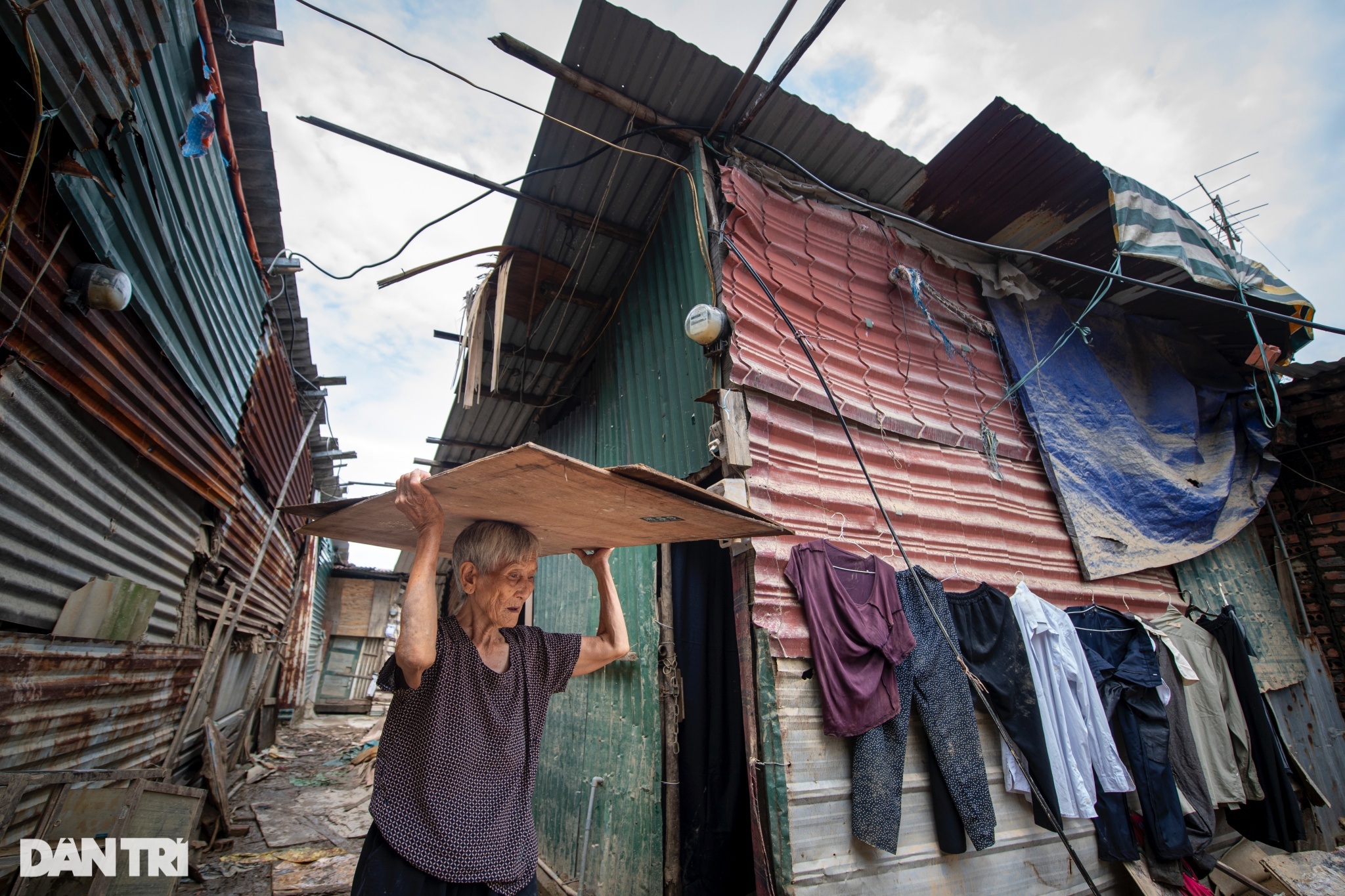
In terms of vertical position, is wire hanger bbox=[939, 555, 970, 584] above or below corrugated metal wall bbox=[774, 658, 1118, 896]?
above

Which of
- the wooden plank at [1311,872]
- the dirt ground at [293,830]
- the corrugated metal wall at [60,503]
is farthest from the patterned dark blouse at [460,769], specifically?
the wooden plank at [1311,872]

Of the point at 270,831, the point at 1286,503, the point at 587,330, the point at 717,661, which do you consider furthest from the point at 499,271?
the point at 1286,503

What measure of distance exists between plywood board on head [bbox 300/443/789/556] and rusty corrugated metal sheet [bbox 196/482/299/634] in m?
4.45

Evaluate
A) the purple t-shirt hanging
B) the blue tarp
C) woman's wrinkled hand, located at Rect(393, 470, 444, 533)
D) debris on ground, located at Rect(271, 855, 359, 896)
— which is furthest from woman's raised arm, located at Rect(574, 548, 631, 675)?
the blue tarp

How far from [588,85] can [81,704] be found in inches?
199

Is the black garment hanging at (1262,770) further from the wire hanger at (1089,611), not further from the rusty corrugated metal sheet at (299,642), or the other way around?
the rusty corrugated metal sheet at (299,642)

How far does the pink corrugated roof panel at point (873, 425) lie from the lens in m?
3.78

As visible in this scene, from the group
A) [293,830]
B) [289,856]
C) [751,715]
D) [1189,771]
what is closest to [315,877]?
[289,856]

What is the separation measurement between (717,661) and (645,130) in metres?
4.10

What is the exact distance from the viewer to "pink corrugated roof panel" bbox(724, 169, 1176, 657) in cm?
378

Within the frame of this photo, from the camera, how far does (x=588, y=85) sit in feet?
13.5

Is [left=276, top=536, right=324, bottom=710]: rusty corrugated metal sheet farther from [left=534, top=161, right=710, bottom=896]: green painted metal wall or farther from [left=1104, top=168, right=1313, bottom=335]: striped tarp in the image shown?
[left=1104, top=168, right=1313, bottom=335]: striped tarp

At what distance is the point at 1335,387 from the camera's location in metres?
6.69

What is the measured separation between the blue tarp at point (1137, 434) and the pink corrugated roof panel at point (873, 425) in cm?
22
